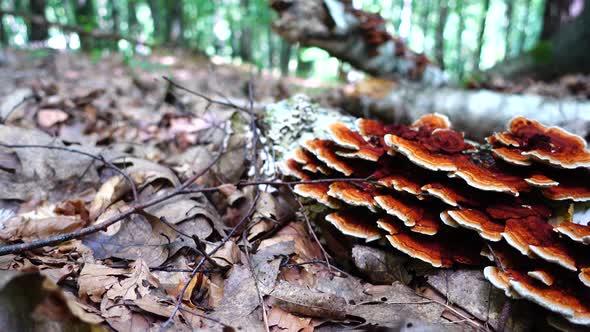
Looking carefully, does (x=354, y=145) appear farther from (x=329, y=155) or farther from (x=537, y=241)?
(x=537, y=241)

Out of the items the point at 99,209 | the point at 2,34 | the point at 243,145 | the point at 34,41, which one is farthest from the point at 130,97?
the point at 2,34

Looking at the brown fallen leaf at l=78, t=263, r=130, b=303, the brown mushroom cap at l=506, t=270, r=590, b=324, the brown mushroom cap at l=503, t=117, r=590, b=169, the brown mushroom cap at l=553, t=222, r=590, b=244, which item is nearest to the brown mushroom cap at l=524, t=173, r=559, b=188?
the brown mushroom cap at l=503, t=117, r=590, b=169

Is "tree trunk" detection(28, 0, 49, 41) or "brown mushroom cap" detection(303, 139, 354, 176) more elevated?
"tree trunk" detection(28, 0, 49, 41)

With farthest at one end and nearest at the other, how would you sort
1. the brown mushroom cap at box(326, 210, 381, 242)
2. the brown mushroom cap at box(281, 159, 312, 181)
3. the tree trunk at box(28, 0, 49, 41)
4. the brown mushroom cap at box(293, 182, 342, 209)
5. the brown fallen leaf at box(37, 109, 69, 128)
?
1. the tree trunk at box(28, 0, 49, 41)
2. the brown fallen leaf at box(37, 109, 69, 128)
3. the brown mushroom cap at box(281, 159, 312, 181)
4. the brown mushroom cap at box(293, 182, 342, 209)
5. the brown mushroom cap at box(326, 210, 381, 242)

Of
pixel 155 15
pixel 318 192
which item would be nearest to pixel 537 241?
pixel 318 192

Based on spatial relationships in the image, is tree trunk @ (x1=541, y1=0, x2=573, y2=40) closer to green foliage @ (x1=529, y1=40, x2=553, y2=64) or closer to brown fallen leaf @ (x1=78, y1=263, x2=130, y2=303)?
green foliage @ (x1=529, y1=40, x2=553, y2=64)

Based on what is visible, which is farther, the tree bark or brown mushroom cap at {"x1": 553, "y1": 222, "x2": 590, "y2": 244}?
the tree bark
